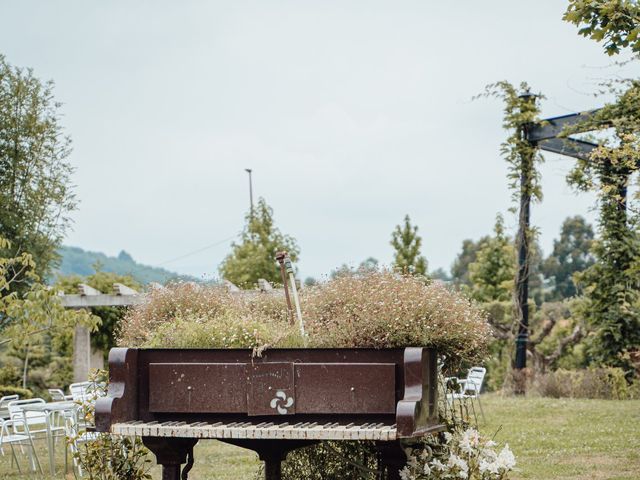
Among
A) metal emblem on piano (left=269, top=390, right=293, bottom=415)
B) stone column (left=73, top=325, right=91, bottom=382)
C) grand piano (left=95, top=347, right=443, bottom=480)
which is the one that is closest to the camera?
grand piano (left=95, top=347, right=443, bottom=480)

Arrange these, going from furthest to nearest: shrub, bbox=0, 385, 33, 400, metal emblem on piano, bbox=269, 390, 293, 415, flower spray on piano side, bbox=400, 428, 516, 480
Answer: shrub, bbox=0, 385, 33, 400 → flower spray on piano side, bbox=400, 428, 516, 480 → metal emblem on piano, bbox=269, 390, 293, 415

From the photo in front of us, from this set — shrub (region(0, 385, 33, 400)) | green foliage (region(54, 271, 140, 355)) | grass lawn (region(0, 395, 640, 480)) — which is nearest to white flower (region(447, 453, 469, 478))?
grass lawn (region(0, 395, 640, 480))

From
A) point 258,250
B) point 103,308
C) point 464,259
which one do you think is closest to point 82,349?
point 103,308

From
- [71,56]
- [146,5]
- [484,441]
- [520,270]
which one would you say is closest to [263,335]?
[484,441]

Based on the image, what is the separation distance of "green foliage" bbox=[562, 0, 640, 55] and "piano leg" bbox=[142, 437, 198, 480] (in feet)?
13.6

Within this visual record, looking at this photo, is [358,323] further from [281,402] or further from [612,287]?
[612,287]

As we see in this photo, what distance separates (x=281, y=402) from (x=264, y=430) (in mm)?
238

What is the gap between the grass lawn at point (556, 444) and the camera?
8359mm

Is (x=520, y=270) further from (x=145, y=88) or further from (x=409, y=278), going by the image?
(x=409, y=278)

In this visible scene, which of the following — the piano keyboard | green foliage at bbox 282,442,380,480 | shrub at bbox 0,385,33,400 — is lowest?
shrub at bbox 0,385,33,400

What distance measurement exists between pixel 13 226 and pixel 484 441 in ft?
43.0

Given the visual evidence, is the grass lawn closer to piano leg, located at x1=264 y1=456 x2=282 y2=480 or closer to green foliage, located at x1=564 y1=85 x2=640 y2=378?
piano leg, located at x1=264 y1=456 x2=282 y2=480

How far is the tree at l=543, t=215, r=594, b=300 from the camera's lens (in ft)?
155

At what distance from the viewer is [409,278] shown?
17.2 feet
